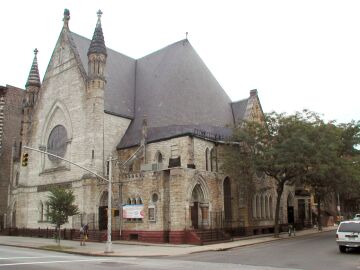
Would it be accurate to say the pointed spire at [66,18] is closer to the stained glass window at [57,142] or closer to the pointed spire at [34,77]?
the pointed spire at [34,77]

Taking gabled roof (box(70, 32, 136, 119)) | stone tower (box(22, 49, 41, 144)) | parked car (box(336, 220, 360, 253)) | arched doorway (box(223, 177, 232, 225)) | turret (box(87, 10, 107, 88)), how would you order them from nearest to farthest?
parked car (box(336, 220, 360, 253)) → arched doorway (box(223, 177, 232, 225)) → turret (box(87, 10, 107, 88)) → gabled roof (box(70, 32, 136, 119)) → stone tower (box(22, 49, 41, 144))

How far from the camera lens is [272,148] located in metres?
33.8

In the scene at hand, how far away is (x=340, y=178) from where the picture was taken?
37094 millimetres

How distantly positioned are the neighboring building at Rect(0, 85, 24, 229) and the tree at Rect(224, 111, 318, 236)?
29.5 metres

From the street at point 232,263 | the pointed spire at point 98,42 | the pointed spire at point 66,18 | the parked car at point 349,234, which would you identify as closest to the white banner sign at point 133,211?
the street at point 232,263

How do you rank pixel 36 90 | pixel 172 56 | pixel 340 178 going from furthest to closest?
1. pixel 36 90
2. pixel 172 56
3. pixel 340 178

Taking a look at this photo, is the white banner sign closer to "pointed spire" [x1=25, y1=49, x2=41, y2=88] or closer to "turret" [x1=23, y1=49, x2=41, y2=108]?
"turret" [x1=23, y1=49, x2=41, y2=108]

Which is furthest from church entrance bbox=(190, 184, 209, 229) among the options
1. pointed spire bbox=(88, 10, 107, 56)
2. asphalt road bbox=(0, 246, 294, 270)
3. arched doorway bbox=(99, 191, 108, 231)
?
pointed spire bbox=(88, 10, 107, 56)

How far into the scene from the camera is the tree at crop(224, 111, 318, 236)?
32.4 metres

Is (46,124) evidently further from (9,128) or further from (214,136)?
(214,136)

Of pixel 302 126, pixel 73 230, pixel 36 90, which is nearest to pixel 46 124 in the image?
pixel 36 90

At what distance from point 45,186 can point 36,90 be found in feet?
40.2

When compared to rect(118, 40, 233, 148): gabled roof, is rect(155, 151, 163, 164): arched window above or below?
below

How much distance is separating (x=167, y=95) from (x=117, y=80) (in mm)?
7121
